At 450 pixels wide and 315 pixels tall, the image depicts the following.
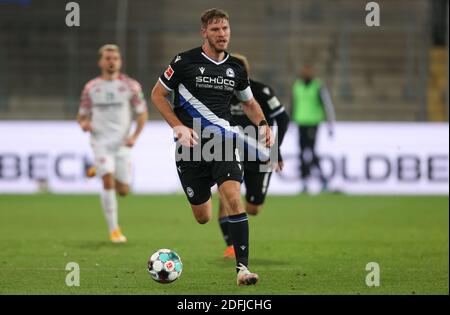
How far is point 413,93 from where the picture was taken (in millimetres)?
21047

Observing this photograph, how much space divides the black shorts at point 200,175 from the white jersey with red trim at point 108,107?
3637 millimetres

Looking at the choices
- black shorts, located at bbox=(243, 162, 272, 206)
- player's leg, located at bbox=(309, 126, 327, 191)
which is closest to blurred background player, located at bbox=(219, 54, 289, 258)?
black shorts, located at bbox=(243, 162, 272, 206)

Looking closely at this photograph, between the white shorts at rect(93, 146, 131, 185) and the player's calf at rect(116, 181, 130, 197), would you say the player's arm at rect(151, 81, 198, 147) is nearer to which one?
the white shorts at rect(93, 146, 131, 185)

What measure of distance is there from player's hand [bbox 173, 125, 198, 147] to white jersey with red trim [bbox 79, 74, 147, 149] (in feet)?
13.4

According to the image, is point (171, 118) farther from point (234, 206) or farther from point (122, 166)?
point (122, 166)

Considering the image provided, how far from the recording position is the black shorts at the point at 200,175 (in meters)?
8.20

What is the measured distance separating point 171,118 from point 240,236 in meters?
1.17

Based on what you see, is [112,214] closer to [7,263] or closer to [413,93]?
[7,263]

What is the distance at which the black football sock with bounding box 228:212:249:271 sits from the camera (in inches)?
309

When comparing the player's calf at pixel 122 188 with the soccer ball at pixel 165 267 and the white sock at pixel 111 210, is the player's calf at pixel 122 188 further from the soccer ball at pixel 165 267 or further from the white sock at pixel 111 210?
the soccer ball at pixel 165 267

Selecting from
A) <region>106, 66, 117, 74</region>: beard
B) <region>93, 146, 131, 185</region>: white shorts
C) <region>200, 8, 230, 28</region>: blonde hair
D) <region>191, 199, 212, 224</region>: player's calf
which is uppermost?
<region>200, 8, 230, 28</region>: blonde hair

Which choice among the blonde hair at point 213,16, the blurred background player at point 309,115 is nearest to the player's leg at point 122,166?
the blonde hair at point 213,16
